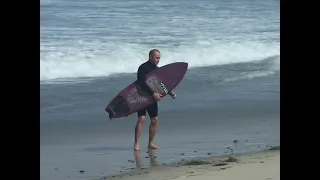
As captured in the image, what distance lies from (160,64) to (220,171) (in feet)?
12.7

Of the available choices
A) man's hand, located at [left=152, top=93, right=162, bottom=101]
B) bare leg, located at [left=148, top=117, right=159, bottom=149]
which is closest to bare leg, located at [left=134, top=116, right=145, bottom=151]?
bare leg, located at [left=148, top=117, right=159, bottom=149]

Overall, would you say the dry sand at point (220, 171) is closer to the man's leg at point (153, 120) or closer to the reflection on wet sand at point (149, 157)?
the reflection on wet sand at point (149, 157)

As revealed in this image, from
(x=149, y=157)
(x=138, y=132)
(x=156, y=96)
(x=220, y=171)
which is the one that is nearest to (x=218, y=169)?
(x=220, y=171)

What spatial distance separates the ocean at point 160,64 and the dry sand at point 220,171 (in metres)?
0.22

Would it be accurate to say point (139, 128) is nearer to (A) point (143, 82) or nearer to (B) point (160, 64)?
(A) point (143, 82)

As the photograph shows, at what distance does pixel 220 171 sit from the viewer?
659 cm

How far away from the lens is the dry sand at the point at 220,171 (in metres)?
6.42

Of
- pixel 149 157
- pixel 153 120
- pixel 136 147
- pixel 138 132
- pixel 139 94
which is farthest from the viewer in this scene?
pixel 139 94

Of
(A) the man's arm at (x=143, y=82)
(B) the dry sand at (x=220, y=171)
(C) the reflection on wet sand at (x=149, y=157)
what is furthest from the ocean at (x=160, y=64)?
(A) the man's arm at (x=143, y=82)
